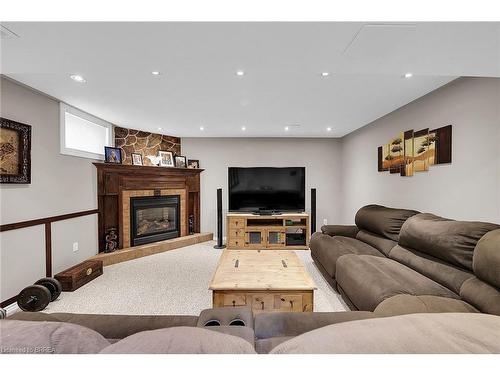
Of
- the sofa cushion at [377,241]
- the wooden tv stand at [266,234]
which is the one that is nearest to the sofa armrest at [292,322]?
the sofa cushion at [377,241]

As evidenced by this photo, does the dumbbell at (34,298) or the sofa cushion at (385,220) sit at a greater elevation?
the sofa cushion at (385,220)

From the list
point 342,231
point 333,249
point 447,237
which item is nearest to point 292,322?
point 447,237

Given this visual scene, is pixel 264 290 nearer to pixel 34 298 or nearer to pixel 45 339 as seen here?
pixel 45 339

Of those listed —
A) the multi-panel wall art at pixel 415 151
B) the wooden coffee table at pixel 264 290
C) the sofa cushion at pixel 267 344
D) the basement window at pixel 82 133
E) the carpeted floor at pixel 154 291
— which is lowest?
the carpeted floor at pixel 154 291

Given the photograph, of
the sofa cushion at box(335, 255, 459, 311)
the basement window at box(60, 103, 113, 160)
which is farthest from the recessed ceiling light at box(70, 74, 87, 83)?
the sofa cushion at box(335, 255, 459, 311)

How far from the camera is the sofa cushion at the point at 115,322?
1144 millimetres

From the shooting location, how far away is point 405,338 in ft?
1.96

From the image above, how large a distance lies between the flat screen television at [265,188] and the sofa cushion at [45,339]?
14.7 feet

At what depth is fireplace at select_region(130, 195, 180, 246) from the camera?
14.3 ft

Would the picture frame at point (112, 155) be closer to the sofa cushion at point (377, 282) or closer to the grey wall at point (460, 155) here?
the sofa cushion at point (377, 282)

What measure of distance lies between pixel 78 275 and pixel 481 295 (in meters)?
3.67

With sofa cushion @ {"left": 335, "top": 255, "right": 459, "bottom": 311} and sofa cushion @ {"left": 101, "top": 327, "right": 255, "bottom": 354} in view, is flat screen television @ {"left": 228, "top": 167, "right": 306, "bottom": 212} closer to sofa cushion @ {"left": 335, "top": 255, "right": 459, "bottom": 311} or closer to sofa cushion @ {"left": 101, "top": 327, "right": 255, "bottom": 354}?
sofa cushion @ {"left": 335, "top": 255, "right": 459, "bottom": 311}
